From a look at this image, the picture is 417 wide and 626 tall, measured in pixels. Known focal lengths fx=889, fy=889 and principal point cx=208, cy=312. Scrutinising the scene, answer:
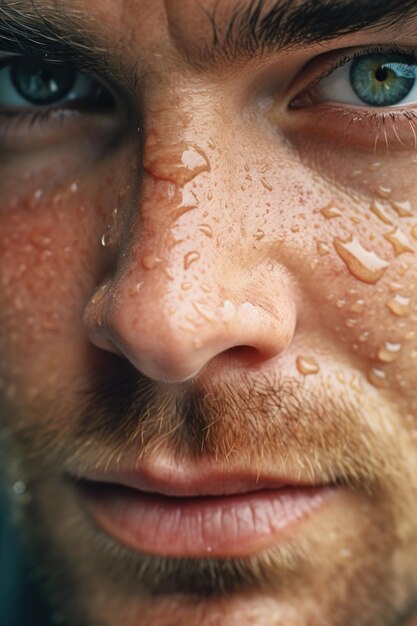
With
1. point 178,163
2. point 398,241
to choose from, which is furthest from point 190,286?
point 398,241

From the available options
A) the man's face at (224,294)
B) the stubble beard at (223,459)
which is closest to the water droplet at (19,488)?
the stubble beard at (223,459)

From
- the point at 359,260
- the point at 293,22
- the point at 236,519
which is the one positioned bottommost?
the point at 236,519

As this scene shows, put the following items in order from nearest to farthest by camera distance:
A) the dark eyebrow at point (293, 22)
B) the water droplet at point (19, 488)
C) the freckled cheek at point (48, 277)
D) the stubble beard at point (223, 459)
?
the dark eyebrow at point (293, 22) → the stubble beard at point (223, 459) → the freckled cheek at point (48, 277) → the water droplet at point (19, 488)

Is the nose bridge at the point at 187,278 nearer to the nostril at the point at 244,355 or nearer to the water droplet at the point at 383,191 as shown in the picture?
the nostril at the point at 244,355

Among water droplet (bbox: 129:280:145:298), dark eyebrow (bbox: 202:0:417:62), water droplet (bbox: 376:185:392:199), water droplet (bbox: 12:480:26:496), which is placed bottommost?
water droplet (bbox: 12:480:26:496)

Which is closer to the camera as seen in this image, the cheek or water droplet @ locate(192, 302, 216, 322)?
water droplet @ locate(192, 302, 216, 322)

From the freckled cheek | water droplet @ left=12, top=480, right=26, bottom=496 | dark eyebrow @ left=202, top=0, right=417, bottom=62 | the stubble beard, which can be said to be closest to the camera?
dark eyebrow @ left=202, top=0, right=417, bottom=62

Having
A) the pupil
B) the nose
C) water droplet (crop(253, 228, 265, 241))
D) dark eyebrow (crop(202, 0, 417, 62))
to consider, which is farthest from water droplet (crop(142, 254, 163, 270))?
the pupil

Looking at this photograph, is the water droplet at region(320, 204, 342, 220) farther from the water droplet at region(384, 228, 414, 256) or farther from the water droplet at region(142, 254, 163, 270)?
the water droplet at region(142, 254, 163, 270)

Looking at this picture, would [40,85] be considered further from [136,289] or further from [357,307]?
[357,307]
